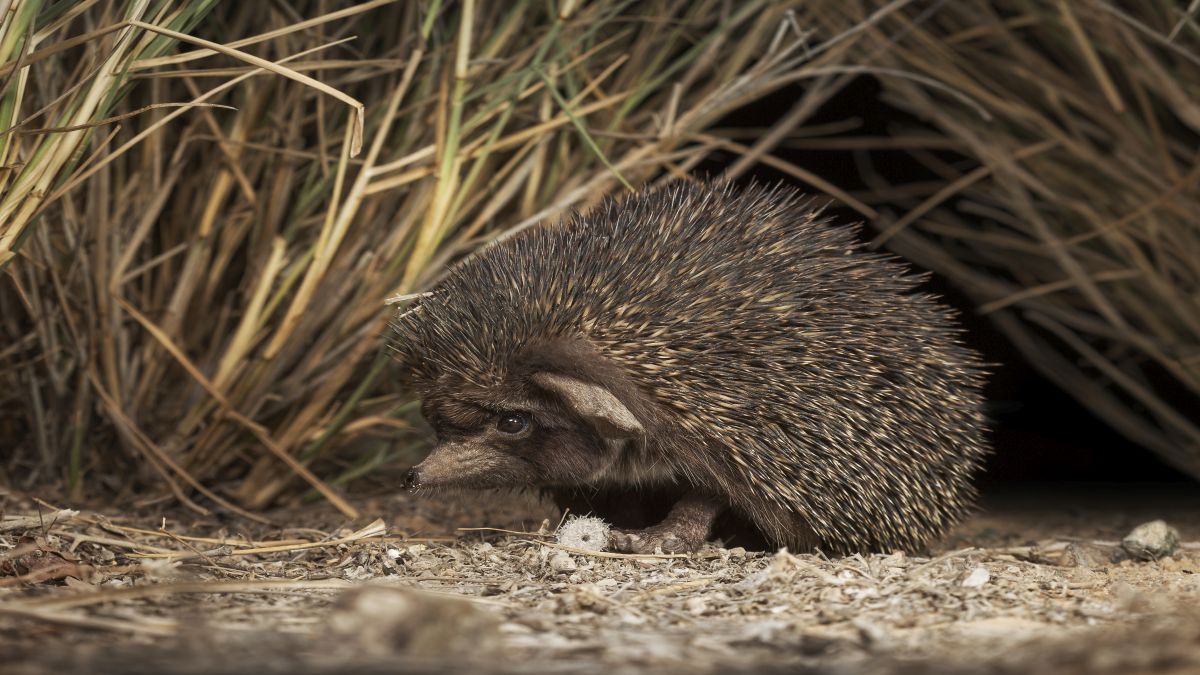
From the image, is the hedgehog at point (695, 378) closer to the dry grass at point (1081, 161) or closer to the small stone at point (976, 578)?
the small stone at point (976, 578)

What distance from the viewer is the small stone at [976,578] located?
9.45 ft

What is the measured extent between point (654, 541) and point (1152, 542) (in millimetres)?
1516

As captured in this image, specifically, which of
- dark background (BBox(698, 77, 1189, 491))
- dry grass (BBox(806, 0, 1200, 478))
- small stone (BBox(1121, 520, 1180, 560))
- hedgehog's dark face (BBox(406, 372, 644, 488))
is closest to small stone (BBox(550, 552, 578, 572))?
hedgehog's dark face (BBox(406, 372, 644, 488))

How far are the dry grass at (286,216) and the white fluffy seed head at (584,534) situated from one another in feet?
2.89

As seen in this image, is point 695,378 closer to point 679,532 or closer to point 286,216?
point 679,532

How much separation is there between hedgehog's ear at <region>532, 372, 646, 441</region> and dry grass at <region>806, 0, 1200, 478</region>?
147cm

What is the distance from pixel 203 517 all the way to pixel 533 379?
143 centimetres

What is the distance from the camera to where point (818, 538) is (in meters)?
3.63

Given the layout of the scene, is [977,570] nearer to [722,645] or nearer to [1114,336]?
[722,645]

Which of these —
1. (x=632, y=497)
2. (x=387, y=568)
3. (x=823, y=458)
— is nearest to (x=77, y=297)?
(x=387, y=568)

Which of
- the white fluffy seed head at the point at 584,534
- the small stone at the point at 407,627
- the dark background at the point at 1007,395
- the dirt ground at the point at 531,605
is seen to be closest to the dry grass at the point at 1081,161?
the dark background at the point at 1007,395

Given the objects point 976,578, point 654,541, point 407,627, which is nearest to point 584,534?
point 654,541

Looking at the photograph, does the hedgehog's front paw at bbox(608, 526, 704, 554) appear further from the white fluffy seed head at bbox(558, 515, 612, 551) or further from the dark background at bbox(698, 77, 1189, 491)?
the dark background at bbox(698, 77, 1189, 491)

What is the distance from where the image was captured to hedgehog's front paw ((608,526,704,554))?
349cm
